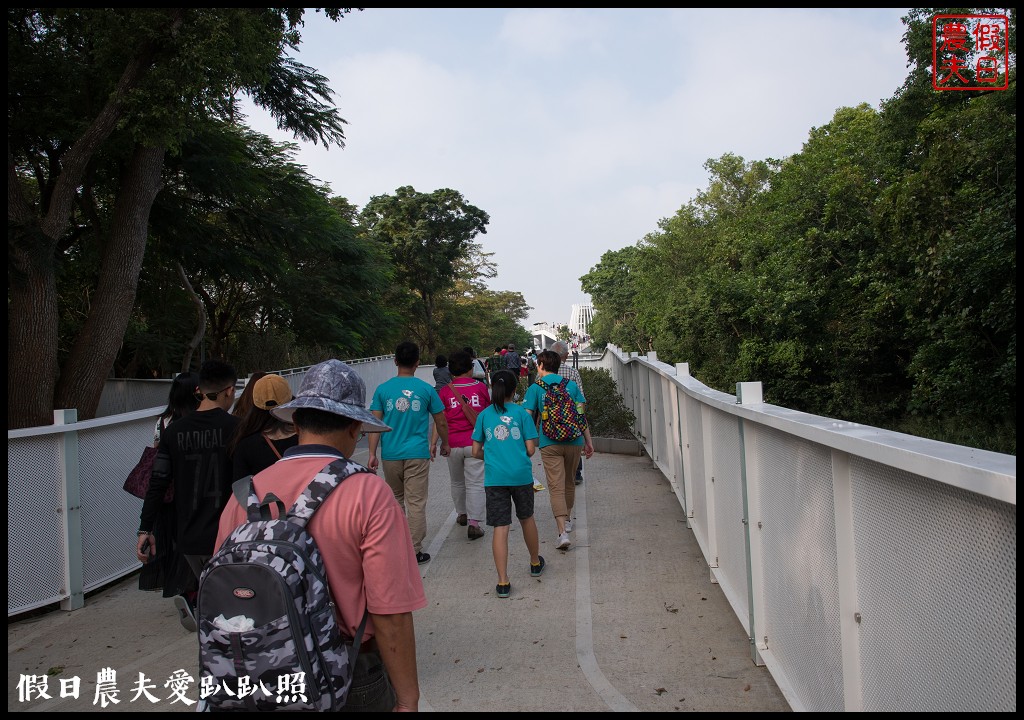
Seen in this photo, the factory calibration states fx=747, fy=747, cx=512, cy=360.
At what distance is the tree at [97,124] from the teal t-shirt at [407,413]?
544 cm

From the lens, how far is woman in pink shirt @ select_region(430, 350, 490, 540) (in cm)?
750

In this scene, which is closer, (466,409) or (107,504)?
(107,504)

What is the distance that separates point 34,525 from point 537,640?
3.87 metres

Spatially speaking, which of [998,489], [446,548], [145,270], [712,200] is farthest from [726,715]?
[712,200]

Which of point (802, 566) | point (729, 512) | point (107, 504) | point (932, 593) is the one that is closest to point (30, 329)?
point (107, 504)

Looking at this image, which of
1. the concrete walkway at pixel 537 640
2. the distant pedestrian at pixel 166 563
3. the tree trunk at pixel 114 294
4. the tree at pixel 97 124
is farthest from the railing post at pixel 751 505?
the tree trunk at pixel 114 294

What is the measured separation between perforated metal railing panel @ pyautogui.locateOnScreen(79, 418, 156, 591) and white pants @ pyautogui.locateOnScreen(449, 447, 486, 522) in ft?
9.72

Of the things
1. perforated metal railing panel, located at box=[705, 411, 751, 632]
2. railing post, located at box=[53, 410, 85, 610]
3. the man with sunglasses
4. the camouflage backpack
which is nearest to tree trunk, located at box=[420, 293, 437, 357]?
railing post, located at box=[53, 410, 85, 610]

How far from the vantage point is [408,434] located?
6.59 m

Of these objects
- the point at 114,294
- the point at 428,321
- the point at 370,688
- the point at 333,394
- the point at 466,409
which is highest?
the point at 428,321

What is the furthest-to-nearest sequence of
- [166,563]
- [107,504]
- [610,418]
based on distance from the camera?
[610,418] < [107,504] < [166,563]

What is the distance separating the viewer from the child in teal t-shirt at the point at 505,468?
5.75m

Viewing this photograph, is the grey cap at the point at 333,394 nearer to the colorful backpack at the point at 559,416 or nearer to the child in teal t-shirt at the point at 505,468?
the child in teal t-shirt at the point at 505,468

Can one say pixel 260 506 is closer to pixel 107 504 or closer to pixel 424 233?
pixel 107 504
